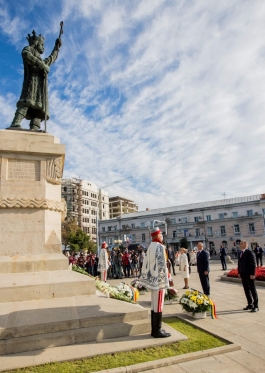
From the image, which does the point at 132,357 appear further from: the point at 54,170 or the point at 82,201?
the point at 82,201

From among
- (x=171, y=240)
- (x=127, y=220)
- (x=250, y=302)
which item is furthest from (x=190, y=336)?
(x=127, y=220)

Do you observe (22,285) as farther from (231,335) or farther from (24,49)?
(24,49)

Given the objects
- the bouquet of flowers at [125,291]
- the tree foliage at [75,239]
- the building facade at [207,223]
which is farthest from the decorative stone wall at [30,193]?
the building facade at [207,223]

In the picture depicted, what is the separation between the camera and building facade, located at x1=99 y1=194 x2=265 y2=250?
5581 cm

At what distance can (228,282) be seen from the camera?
541 inches

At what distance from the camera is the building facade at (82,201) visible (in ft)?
266

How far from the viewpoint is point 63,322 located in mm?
4664

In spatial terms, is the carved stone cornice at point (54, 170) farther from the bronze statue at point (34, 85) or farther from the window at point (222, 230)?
the window at point (222, 230)

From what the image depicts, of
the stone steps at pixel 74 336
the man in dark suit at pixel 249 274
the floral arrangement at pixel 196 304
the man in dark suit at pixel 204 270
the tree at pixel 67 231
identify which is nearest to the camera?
the stone steps at pixel 74 336

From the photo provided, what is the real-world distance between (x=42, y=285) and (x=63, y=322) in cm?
115

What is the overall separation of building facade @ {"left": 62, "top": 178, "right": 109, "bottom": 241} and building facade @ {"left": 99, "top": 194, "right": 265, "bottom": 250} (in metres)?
14.0

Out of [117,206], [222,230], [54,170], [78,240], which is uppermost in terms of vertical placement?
[117,206]

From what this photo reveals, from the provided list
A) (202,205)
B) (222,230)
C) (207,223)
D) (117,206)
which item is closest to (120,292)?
(222,230)

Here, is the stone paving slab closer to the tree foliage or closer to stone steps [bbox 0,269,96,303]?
stone steps [bbox 0,269,96,303]
